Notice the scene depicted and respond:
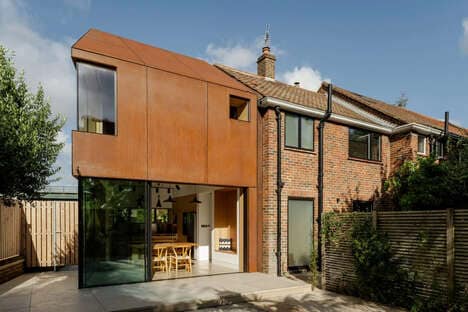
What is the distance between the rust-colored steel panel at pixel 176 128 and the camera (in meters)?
8.23

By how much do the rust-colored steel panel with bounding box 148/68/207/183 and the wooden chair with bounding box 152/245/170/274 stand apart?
2.59 m

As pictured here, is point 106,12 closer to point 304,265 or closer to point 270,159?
point 270,159

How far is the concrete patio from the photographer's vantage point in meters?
6.29

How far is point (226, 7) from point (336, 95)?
749 cm

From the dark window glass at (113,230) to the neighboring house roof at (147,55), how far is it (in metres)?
3.10

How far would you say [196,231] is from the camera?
12.3 m

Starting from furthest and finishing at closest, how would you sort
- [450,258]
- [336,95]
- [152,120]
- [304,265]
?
[336,95], [304,265], [152,120], [450,258]

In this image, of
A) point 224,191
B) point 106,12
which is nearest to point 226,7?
point 106,12

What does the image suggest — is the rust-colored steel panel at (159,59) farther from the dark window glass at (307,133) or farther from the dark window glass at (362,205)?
the dark window glass at (362,205)

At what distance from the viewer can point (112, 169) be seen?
7.61 m

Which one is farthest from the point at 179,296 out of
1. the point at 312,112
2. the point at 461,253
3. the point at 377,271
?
the point at 312,112

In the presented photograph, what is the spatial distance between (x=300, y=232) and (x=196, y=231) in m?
4.25

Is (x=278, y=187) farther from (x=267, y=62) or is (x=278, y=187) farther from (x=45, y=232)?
(x=45, y=232)

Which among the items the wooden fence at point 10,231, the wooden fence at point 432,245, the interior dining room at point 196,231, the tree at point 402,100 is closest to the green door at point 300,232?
the interior dining room at point 196,231
